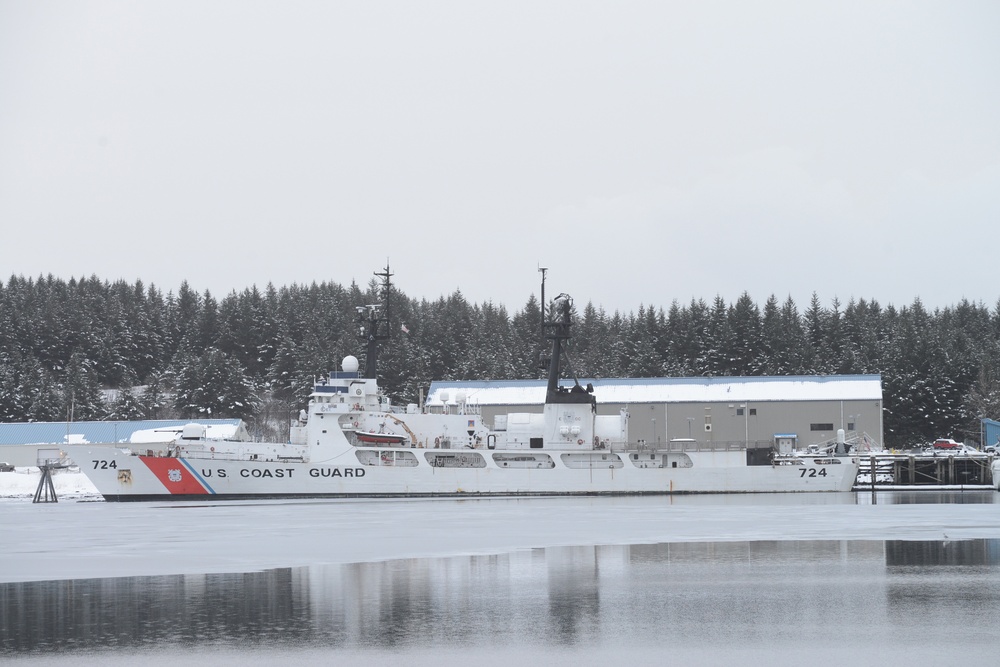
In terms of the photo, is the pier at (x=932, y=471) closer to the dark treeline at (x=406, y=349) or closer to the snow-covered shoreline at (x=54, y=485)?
the dark treeline at (x=406, y=349)

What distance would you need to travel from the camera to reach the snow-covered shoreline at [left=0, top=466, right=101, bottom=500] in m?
56.1

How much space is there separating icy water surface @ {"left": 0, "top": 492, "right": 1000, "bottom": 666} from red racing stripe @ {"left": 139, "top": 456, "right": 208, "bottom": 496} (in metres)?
17.0

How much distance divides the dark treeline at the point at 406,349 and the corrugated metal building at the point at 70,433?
1617 cm

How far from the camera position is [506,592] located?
1767cm

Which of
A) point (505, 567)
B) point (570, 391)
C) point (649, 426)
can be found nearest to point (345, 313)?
point (649, 426)

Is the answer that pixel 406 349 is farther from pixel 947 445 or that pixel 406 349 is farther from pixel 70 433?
pixel 947 445

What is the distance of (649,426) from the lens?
75.6m

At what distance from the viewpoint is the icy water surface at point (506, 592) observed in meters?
13.4

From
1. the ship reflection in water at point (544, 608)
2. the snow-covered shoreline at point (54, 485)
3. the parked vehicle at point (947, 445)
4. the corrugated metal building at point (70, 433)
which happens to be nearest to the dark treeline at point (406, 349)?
the parked vehicle at point (947, 445)

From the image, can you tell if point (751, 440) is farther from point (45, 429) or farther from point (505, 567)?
point (505, 567)

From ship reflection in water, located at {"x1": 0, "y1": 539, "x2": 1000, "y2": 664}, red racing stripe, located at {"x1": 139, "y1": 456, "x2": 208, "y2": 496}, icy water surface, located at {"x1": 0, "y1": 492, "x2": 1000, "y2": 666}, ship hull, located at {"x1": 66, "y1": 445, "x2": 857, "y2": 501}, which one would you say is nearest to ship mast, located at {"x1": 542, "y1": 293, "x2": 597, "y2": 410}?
ship hull, located at {"x1": 66, "y1": 445, "x2": 857, "y2": 501}

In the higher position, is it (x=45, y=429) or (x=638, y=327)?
(x=638, y=327)

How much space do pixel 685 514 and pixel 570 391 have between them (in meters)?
18.1

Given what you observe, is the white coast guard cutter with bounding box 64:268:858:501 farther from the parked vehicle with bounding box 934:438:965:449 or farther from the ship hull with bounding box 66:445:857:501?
the parked vehicle with bounding box 934:438:965:449
